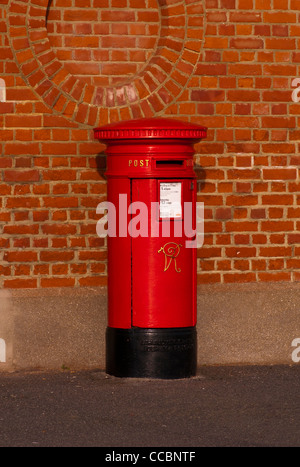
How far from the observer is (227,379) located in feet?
25.4

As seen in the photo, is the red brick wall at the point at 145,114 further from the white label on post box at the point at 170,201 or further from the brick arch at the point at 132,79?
the white label on post box at the point at 170,201

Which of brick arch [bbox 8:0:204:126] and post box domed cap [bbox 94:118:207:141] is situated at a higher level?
brick arch [bbox 8:0:204:126]

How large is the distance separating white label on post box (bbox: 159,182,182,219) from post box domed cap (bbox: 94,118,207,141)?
375 mm

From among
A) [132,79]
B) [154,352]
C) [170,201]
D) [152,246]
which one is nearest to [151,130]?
[170,201]

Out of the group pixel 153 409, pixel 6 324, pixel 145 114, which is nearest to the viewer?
pixel 153 409

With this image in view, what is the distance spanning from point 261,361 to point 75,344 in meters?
1.53

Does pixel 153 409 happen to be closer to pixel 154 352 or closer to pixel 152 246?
pixel 154 352

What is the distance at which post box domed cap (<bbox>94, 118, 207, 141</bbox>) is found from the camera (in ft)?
23.9

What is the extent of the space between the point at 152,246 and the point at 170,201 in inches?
13.9

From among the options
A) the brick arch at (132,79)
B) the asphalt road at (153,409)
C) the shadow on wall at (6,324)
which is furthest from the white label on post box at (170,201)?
Answer: the shadow on wall at (6,324)

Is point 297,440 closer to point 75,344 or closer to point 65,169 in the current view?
point 75,344

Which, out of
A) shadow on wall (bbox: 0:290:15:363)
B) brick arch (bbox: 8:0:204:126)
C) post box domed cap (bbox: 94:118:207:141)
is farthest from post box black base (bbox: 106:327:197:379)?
brick arch (bbox: 8:0:204:126)

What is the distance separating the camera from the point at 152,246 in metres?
7.48

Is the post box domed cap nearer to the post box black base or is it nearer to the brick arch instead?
the brick arch
